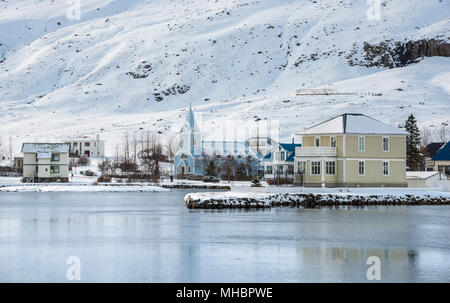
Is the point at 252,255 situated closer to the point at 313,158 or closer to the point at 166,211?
the point at 166,211

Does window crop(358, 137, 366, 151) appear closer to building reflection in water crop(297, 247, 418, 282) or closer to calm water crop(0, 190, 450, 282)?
calm water crop(0, 190, 450, 282)

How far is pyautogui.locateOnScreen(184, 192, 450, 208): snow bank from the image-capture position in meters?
53.0

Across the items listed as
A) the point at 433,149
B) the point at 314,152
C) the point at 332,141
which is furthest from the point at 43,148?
the point at 433,149

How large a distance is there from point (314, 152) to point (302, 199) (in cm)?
708

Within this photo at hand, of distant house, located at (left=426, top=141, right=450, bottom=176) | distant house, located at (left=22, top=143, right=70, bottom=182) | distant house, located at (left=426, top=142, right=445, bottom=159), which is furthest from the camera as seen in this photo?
distant house, located at (left=426, top=142, right=445, bottom=159)

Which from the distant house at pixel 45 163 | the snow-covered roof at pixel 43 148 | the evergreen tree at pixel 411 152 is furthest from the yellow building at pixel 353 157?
the snow-covered roof at pixel 43 148

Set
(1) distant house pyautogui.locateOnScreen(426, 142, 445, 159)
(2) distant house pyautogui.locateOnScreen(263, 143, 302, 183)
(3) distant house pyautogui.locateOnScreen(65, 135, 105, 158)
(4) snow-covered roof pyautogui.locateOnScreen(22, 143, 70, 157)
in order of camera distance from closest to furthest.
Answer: (2) distant house pyautogui.locateOnScreen(263, 143, 302, 183) → (4) snow-covered roof pyautogui.locateOnScreen(22, 143, 70, 157) → (1) distant house pyautogui.locateOnScreen(426, 142, 445, 159) → (3) distant house pyautogui.locateOnScreen(65, 135, 105, 158)

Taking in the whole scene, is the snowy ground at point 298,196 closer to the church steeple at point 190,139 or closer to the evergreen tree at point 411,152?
the evergreen tree at point 411,152

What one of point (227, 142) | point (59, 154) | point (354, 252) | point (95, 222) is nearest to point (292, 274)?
point (354, 252)

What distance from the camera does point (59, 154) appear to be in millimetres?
92438

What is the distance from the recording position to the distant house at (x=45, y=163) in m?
92.2

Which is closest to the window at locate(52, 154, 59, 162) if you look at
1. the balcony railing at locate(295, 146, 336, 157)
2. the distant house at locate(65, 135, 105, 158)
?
the distant house at locate(65, 135, 105, 158)

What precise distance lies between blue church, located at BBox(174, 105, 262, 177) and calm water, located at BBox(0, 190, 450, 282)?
178ft

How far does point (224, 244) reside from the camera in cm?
3275
